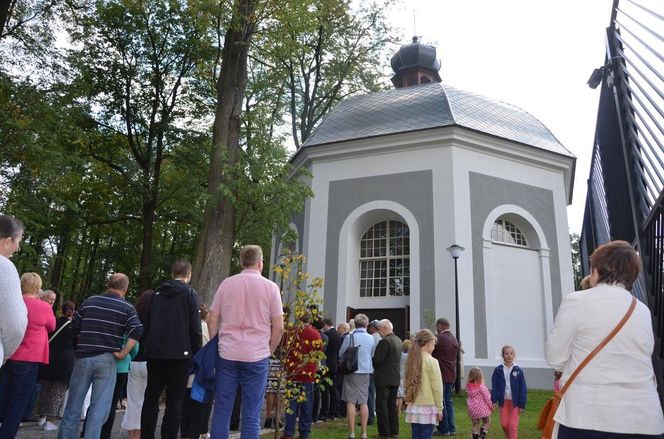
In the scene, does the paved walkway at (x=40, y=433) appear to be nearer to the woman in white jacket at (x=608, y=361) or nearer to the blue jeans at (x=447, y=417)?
the blue jeans at (x=447, y=417)

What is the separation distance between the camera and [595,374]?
256cm

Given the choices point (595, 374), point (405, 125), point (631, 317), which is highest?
point (405, 125)

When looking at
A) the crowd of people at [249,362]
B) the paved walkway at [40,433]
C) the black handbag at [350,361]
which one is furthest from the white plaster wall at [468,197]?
the paved walkway at [40,433]

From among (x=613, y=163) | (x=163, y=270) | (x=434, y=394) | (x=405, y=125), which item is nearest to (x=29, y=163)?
(x=163, y=270)

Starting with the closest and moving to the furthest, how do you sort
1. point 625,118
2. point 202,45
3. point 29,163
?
point 625,118, point 29,163, point 202,45

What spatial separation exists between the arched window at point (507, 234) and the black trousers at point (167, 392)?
1318 cm

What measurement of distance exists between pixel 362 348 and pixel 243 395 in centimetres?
326

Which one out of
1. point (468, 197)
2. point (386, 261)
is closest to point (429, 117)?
point (468, 197)

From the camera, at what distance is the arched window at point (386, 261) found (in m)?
16.7

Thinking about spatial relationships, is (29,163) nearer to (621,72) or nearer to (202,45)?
(202,45)

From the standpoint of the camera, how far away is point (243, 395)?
4461 mm

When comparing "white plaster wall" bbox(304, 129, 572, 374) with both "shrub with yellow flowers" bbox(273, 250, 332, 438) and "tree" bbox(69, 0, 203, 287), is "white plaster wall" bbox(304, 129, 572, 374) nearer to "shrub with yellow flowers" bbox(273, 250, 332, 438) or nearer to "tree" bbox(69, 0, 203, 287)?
"tree" bbox(69, 0, 203, 287)

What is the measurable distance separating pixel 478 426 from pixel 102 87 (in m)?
17.2

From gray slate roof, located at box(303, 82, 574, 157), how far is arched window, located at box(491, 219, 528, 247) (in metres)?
2.67
